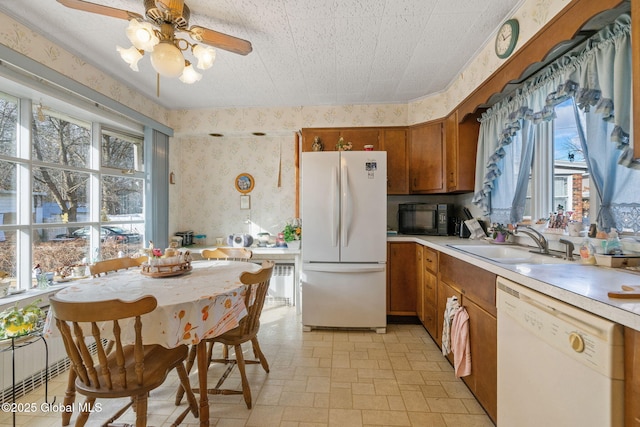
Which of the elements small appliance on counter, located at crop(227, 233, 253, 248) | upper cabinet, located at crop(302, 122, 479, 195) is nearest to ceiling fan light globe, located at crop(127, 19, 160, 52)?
upper cabinet, located at crop(302, 122, 479, 195)

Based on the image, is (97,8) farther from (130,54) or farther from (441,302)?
(441,302)

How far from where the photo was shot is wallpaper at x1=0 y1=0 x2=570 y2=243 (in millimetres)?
3059

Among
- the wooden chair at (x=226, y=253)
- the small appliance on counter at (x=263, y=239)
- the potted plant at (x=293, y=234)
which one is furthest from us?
the small appliance on counter at (x=263, y=239)

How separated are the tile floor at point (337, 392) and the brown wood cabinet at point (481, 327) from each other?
0.59 ft

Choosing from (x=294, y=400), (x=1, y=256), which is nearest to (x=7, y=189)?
(x=1, y=256)

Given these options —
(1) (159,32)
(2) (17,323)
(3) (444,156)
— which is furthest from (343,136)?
(2) (17,323)

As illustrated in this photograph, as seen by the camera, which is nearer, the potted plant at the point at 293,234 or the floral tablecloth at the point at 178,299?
the floral tablecloth at the point at 178,299

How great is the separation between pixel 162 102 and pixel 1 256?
214 cm

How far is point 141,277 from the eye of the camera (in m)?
1.78

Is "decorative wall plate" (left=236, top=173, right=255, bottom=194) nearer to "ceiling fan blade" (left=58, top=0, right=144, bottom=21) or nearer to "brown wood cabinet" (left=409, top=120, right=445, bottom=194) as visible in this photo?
"brown wood cabinet" (left=409, top=120, right=445, bottom=194)

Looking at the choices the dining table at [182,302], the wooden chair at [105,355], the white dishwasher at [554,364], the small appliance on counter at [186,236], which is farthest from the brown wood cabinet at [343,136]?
the wooden chair at [105,355]

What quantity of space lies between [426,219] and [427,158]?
2.29 ft

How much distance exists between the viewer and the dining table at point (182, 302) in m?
1.26

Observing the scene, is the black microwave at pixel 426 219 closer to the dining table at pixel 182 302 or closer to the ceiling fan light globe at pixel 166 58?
the dining table at pixel 182 302
